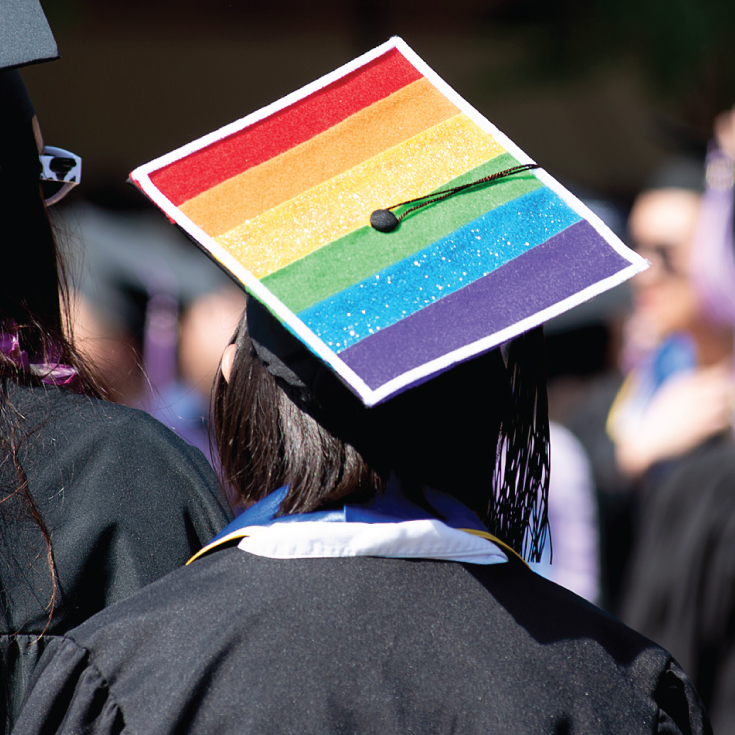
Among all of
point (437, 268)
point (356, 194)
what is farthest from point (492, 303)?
point (356, 194)

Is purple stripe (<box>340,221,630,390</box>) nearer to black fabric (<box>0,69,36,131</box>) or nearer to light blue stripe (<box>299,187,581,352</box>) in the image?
light blue stripe (<box>299,187,581,352</box>)

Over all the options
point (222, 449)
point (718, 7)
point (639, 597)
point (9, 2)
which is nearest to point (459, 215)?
point (222, 449)

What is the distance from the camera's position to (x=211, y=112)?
4.54m

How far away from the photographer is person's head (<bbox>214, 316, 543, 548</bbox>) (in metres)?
1.04

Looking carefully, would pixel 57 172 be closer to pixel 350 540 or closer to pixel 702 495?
pixel 350 540

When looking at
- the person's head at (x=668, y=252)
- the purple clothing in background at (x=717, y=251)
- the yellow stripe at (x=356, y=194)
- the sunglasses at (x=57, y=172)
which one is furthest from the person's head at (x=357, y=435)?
the person's head at (x=668, y=252)

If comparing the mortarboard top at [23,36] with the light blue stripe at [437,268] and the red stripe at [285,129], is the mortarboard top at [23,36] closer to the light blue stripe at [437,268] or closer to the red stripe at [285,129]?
the red stripe at [285,129]

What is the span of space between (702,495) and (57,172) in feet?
8.98

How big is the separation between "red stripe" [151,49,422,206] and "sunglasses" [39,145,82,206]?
0.21 m

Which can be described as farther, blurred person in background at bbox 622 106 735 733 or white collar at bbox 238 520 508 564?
blurred person in background at bbox 622 106 735 733

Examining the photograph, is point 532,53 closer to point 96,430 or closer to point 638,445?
point 638,445

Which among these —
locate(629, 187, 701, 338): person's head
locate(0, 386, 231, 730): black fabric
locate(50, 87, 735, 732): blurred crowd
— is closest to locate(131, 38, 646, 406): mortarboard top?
locate(0, 386, 231, 730): black fabric

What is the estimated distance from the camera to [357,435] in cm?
105

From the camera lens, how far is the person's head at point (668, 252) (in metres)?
3.65
